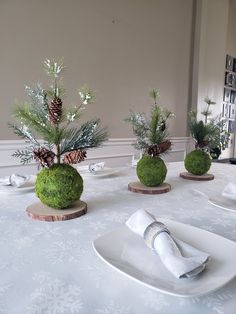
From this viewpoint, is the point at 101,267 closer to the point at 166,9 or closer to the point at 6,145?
the point at 6,145

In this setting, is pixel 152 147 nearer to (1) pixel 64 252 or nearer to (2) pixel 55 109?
(2) pixel 55 109

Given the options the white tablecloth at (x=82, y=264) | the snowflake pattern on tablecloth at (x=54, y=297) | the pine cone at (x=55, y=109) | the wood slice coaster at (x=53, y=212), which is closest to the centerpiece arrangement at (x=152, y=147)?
the white tablecloth at (x=82, y=264)

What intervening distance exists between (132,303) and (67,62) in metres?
2.26

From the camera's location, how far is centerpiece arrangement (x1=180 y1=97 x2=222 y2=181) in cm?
138

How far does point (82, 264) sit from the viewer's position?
0.54m

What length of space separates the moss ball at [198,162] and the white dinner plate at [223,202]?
0.36 meters

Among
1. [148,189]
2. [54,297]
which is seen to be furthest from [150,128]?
[54,297]

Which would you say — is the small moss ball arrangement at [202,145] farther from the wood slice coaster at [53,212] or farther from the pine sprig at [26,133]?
the pine sprig at [26,133]

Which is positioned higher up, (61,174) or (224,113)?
(224,113)

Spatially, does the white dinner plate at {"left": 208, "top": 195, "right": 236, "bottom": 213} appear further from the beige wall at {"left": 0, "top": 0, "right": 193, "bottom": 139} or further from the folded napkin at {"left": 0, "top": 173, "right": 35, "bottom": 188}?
the beige wall at {"left": 0, "top": 0, "right": 193, "bottom": 139}

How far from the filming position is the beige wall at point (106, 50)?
2035 mm

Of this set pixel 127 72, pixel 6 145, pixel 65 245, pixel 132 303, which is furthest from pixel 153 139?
pixel 127 72

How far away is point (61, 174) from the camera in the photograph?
79 centimetres

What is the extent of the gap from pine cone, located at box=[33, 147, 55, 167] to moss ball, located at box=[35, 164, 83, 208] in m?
0.02
